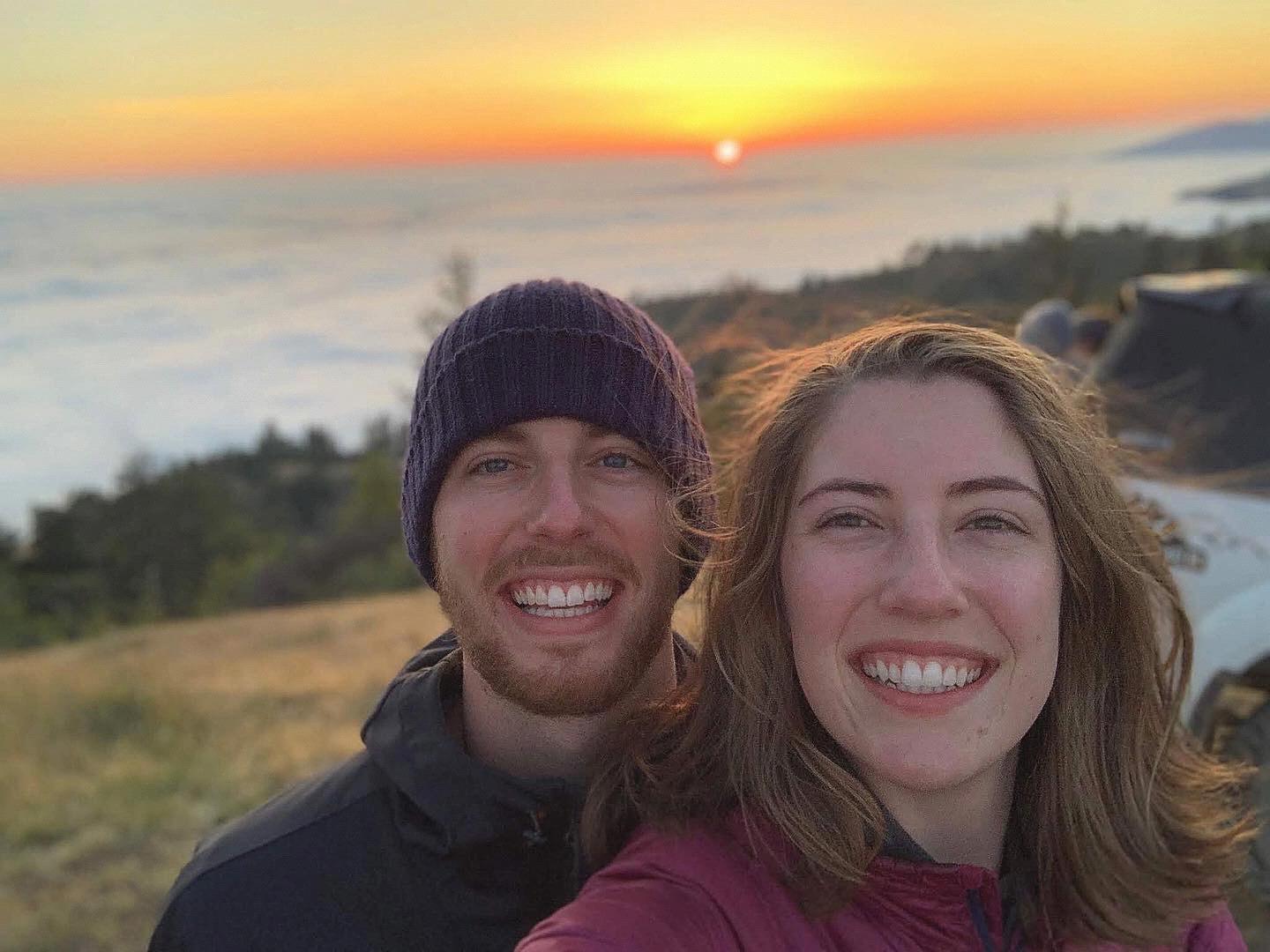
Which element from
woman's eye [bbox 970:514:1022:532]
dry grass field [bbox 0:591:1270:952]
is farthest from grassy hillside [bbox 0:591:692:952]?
woman's eye [bbox 970:514:1022:532]

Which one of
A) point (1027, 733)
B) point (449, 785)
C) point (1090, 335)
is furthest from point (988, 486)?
point (1090, 335)

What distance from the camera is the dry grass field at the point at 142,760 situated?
531 centimetres

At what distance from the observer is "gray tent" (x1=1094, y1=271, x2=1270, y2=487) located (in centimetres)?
414

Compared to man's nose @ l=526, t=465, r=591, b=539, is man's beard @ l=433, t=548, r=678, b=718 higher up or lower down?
lower down

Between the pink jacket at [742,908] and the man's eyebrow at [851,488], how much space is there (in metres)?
0.57

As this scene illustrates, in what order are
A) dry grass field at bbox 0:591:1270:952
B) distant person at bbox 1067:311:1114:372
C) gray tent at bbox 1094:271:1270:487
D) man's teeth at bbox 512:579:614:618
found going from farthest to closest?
1. dry grass field at bbox 0:591:1270:952
2. distant person at bbox 1067:311:1114:372
3. gray tent at bbox 1094:271:1270:487
4. man's teeth at bbox 512:579:614:618

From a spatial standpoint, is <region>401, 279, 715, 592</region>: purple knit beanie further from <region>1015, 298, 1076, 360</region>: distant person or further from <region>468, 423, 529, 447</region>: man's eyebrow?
<region>1015, 298, 1076, 360</region>: distant person

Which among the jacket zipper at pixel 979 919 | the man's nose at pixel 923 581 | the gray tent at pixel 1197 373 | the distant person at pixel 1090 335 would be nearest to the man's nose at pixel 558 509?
the man's nose at pixel 923 581

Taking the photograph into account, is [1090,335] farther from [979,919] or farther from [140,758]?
[140,758]

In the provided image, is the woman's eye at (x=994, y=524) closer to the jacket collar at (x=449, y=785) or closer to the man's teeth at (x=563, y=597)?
the man's teeth at (x=563, y=597)

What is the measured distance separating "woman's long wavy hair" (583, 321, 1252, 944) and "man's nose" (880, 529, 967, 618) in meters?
0.25

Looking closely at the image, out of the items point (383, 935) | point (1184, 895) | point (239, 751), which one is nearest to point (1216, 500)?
point (1184, 895)

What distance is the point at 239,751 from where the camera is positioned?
735 centimetres

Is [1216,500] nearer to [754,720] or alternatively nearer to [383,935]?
[754,720]
